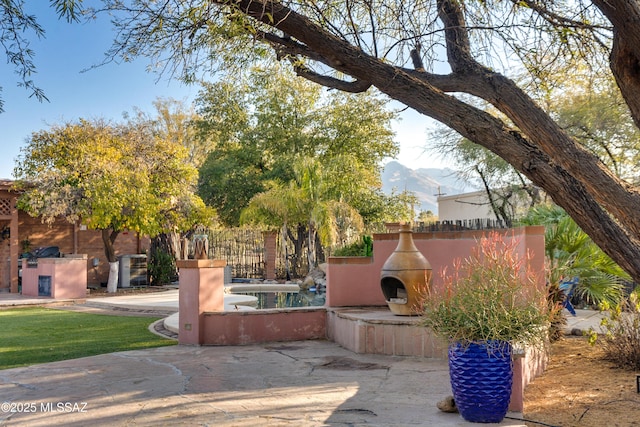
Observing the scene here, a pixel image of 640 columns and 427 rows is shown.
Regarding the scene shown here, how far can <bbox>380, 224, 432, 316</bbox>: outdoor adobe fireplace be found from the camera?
7.18 m

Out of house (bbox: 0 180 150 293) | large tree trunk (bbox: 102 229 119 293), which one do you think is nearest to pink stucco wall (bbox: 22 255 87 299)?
large tree trunk (bbox: 102 229 119 293)

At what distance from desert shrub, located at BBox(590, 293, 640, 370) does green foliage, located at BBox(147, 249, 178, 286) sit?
15973mm

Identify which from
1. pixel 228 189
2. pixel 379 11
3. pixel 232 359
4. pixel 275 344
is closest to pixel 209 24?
pixel 379 11

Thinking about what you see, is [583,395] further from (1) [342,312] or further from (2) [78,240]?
(2) [78,240]

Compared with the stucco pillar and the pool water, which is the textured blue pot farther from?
the pool water

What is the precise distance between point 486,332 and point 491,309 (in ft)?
0.58

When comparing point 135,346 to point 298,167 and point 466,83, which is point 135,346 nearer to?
point 466,83

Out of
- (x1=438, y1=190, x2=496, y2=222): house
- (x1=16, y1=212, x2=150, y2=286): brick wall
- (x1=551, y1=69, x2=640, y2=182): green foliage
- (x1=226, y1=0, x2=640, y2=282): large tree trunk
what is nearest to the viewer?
(x1=226, y1=0, x2=640, y2=282): large tree trunk

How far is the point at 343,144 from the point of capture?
26.3 metres

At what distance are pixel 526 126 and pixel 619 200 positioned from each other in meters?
0.90

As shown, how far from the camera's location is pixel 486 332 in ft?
13.9

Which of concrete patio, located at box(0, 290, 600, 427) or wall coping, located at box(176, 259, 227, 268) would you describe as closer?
concrete patio, located at box(0, 290, 600, 427)

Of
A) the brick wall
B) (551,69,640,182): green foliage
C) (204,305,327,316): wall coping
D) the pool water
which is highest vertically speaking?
(551,69,640,182): green foliage

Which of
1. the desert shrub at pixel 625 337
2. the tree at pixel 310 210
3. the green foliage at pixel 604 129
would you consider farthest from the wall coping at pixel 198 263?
the green foliage at pixel 604 129
